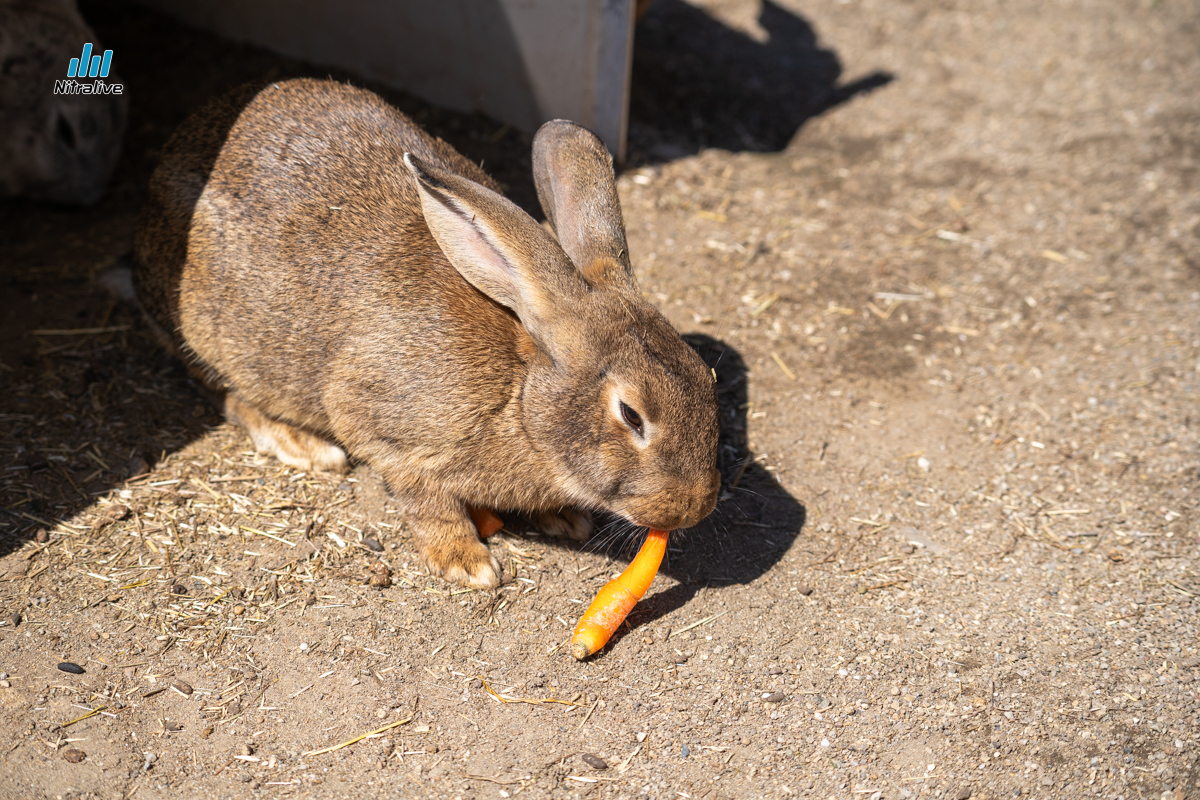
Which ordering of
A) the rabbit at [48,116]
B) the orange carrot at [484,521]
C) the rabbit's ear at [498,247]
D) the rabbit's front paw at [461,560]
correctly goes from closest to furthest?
the rabbit's ear at [498,247]
the rabbit's front paw at [461,560]
the orange carrot at [484,521]
the rabbit at [48,116]

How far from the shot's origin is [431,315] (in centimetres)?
351

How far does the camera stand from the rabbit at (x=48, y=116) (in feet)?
16.8

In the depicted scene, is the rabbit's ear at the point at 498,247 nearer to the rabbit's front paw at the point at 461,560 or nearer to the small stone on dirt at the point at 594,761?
the rabbit's front paw at the point at 461,560

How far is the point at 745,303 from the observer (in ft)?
17.1

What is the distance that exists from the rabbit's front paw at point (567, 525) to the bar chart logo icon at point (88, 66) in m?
4.06

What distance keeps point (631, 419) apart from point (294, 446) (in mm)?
1771

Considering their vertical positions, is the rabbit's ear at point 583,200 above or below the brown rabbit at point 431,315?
above

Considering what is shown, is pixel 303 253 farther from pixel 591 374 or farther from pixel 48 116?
pixel 48 116

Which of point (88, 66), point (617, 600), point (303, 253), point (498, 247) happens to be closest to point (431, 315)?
point (498, 247)

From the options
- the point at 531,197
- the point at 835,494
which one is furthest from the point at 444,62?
the point at 835,494

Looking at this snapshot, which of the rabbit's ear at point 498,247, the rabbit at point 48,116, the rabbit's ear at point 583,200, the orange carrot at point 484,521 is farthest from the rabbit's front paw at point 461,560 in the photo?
the rabbit at point 48,116

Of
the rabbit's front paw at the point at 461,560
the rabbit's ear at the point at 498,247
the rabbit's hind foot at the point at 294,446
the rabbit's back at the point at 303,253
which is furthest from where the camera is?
the rabbit's hind foot at the point at 294,446

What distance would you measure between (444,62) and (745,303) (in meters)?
2.80

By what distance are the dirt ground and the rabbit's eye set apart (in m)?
0.85
